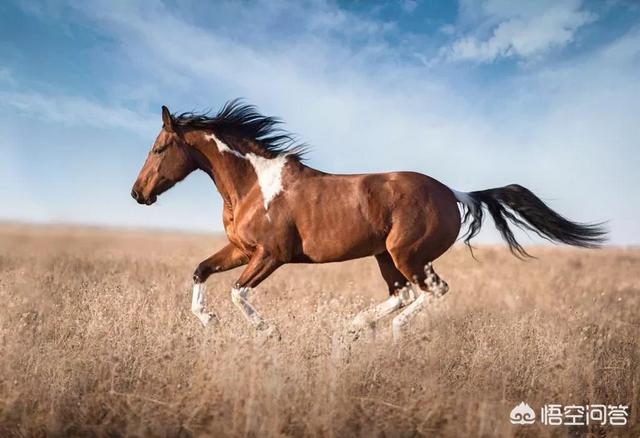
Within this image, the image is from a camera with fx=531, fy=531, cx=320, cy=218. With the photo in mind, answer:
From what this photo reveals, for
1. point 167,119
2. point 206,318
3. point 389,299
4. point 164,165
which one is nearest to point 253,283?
point 206,318

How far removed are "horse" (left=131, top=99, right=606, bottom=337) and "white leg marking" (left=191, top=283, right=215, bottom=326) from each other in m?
0.01

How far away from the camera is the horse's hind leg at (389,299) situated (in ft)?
18.0

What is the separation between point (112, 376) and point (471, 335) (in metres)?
3.83

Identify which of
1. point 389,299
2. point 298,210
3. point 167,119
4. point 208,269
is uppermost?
point 167,119

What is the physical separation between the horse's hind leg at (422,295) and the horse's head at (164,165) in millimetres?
2973

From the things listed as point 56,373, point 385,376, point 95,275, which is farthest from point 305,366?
point 95,275

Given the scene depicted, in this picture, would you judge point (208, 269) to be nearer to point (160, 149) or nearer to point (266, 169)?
point (266, 169)

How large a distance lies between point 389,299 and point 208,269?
2070 mm

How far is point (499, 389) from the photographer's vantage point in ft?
14.3

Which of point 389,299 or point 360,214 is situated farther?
point 389,299

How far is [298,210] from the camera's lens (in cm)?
573

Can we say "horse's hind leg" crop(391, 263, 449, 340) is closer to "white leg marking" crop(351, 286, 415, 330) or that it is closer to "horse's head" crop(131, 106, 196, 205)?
"white leg marking" crop(351, 286, 415, 330)

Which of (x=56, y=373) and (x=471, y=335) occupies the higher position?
(x=471, y=335)

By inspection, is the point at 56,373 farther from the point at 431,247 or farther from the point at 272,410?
the point at 431,247
